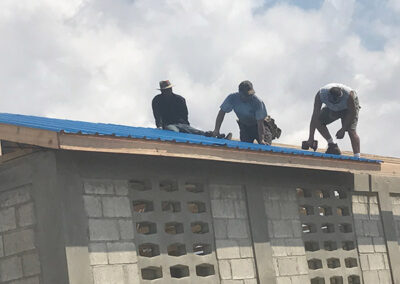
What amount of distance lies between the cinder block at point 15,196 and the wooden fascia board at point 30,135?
67cm

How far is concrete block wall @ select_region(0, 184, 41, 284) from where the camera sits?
917 cm

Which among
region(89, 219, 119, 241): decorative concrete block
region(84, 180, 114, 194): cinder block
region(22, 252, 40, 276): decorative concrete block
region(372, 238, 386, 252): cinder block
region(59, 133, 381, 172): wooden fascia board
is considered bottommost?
region(22, 252, 40, 276): decorative concrete block

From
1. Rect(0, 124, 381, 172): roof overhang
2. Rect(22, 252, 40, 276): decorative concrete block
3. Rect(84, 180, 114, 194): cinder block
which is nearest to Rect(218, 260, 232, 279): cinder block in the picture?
Rect(0, 124, 381, 172): roof overhang

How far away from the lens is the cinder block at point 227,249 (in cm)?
1049

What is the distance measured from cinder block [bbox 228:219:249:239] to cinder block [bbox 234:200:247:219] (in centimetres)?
7

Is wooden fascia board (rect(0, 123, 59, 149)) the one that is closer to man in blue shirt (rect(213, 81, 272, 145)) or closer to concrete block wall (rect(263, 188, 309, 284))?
concrete block wall (rect(263, 188, 309, 284))

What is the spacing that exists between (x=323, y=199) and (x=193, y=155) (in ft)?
11.5

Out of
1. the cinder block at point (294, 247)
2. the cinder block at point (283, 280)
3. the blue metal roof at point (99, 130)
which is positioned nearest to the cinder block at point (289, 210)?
the cinder block at point (294, 247)

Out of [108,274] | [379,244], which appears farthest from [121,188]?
[379,244]

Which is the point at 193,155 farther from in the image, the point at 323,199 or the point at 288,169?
the point at 323,199

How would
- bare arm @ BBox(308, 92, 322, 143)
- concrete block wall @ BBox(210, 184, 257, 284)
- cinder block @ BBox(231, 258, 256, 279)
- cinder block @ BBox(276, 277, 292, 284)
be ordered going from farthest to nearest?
bare arm @ BBox(308, 92, 322, 143)
cinder block @ BBox(276, 277, 292, 284)
cinder block @ BBox(231, 258, 256, 279)
concrete block wall @ BBox(210, 184, 257, 284)

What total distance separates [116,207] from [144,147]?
2.60 feet

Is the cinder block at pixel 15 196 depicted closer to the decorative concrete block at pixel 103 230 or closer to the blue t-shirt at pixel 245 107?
the decorative concrete block at pixel 103 230

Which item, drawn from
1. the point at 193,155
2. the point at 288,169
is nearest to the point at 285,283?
the point at 288,169
